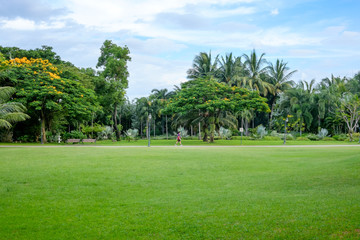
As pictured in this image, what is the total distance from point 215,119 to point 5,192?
29650 millimetres

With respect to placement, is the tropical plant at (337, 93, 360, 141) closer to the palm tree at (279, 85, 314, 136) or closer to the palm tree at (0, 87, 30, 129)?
the palm tree at (279, 85, 314, 136)

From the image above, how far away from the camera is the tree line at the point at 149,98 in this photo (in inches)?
1308

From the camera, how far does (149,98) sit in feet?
180

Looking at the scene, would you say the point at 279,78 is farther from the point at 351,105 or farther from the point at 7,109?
the point at 7,109

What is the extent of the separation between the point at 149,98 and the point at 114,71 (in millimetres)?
13205

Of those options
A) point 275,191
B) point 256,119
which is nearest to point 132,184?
point 275,191

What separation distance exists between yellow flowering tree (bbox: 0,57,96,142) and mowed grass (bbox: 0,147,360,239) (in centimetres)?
2260

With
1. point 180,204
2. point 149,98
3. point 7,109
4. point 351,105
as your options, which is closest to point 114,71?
point 149,98

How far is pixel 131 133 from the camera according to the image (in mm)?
44312

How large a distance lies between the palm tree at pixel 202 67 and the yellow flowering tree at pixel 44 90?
1653 centimetres

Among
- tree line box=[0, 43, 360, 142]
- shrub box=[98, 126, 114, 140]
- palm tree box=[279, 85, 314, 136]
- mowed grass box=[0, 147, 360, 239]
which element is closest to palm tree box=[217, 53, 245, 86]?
tree line box=[0, 43, 360, 142]

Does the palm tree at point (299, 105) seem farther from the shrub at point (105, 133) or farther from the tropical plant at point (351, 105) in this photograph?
the shrub at point (105, 133)

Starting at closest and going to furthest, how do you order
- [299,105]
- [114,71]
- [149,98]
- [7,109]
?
[7,109]
[114,71]
[299,105]
[149,98]

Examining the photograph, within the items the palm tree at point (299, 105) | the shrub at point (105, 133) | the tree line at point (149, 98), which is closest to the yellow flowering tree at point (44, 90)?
the tree line at point (149, 98)
